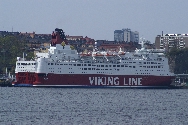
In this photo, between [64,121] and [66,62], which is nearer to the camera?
[64,121]

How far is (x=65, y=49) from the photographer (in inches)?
2916

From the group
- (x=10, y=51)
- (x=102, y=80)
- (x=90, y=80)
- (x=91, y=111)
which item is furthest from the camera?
(x=10, y=51)

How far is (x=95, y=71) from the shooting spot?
7100 cm

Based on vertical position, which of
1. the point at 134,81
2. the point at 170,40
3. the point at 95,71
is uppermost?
the point at 170,40

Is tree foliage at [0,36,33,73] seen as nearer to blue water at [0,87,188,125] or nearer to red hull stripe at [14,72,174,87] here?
red hull stripe at [14,72,174,87]

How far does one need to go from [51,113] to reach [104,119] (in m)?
4.02

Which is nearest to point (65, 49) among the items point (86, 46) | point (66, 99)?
point (66, 99)

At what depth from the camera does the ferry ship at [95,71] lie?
70.9 metres

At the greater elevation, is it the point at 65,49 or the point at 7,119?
the point at 65,49

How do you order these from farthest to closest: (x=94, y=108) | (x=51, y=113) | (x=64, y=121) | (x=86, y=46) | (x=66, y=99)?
(x=86, y=46) → (x=66, y=99) → (x=94, y=108) → (x=51, y=113) → (x=64, y=121)

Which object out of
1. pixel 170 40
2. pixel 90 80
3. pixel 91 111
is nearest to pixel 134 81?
pixel 90 80

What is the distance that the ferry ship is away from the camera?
70.9 meters

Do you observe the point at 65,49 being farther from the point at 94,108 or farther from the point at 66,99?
the point at 94,108

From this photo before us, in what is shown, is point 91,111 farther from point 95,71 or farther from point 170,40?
point 170,40
